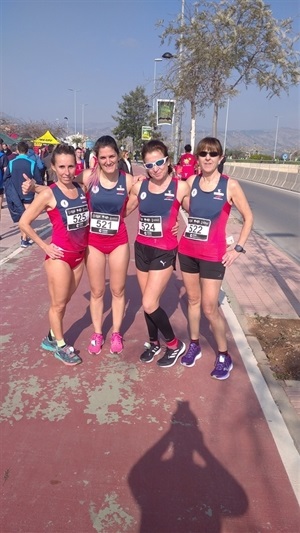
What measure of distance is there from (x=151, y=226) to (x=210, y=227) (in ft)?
1.73

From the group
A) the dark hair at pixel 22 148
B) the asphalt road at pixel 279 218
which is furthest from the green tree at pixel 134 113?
the dark hair at pixel 22 148

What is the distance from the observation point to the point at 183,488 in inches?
99.9

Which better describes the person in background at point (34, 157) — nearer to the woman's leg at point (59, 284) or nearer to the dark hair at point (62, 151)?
the dark hair at point (62, 151)

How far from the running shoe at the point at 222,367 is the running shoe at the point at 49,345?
1.58 m

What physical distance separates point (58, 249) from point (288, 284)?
14.6 ft

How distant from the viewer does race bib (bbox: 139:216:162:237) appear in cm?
360

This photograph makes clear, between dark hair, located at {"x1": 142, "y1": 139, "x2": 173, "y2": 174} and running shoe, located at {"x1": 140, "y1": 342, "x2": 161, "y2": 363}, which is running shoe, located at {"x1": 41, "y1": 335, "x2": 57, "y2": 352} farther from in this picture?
dark hair, located at {"x1": 142, "y1": 139, "x2": 173, "y2": 174}

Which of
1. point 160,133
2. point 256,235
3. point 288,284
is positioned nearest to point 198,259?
point 288,284

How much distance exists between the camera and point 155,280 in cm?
369

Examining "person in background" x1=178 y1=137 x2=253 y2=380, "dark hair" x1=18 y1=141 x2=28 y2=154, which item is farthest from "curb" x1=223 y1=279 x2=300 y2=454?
"dark hair" x1=18 y1=141 x2=28 y2=154

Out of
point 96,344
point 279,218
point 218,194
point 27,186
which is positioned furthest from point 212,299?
point 279,218

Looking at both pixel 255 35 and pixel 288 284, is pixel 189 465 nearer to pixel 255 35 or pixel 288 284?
pixel 288 284

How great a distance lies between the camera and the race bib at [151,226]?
3.60 m

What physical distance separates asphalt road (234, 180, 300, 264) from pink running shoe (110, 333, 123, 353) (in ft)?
18.0
